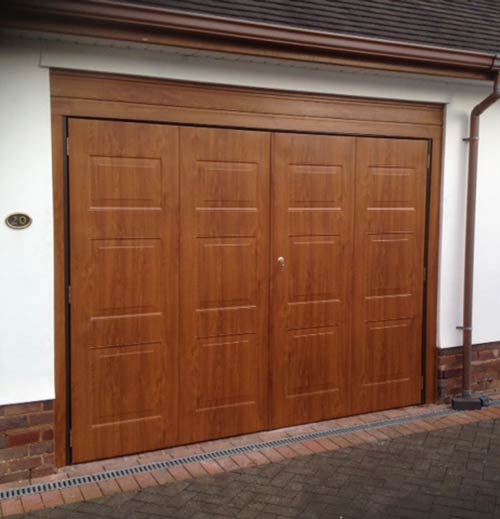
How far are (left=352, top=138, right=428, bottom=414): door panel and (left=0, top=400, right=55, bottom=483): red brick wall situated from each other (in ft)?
8.32

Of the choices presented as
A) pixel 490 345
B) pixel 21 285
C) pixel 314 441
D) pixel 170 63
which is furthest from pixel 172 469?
pixel 490 345

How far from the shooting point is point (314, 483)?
14.8ft

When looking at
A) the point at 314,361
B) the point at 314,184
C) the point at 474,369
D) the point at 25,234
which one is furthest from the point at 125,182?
the point at 474,369

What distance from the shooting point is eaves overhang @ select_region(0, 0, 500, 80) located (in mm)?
3924

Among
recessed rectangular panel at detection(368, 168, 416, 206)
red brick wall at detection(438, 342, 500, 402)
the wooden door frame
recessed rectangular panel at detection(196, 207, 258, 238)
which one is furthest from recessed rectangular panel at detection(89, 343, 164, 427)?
red brick wall at detection(438, 342, 500, 402)

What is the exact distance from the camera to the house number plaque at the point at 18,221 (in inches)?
169

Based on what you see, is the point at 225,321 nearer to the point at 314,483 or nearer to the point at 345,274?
the point at 345,274

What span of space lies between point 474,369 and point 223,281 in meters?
2.67

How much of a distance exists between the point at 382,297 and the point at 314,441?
1.36m

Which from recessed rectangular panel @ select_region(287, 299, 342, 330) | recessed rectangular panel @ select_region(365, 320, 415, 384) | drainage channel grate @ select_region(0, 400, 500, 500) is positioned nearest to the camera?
drainage channel grate @ select_region(0, 400, 500, 500)

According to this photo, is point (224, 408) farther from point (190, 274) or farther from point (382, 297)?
point (382, 297)

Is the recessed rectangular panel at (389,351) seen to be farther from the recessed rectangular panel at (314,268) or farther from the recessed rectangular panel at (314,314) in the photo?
the recessed rectangular panel at (314,268)

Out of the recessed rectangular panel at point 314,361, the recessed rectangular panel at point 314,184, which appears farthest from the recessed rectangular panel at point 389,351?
the recessed rectangular panel at point 314,184

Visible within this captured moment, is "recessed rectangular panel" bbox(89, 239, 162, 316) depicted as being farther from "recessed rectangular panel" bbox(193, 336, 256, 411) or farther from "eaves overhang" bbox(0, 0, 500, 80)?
→ "eaves overhang" bbox(0, 0, 500, 80)
